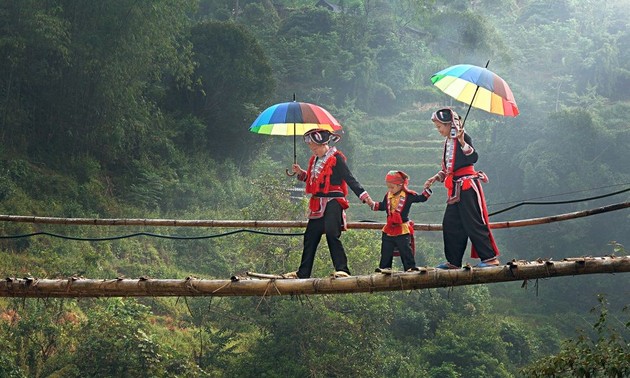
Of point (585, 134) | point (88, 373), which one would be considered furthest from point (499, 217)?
point (88, 373)

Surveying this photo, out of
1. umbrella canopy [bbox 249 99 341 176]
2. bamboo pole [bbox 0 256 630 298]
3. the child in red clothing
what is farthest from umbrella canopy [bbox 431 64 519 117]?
bamboo pole [bbox 0 256 630 298]

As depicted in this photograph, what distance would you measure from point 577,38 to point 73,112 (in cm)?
2870

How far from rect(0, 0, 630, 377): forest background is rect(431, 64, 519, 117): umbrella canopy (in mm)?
1548

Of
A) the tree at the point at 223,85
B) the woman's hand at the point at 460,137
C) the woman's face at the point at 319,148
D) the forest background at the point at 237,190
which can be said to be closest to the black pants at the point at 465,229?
the woman's hand at the point at 460,137

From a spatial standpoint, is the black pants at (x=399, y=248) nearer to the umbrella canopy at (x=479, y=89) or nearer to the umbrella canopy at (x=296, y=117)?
the umbrella canopy at (x=296, y=117)

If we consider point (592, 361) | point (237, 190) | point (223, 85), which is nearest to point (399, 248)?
point (592, 361)

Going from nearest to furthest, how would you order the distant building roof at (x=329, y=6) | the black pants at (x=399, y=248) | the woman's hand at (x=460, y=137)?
the woman's hand at (x=460, y=137)
the black pants at (x=399, y=248)
the distant building roof at (x=329, y=6)

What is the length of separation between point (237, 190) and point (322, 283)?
665 inches

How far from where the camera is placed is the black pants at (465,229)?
595cm

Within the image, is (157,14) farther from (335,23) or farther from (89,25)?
(335,23)

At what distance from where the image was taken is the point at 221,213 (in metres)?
20.6

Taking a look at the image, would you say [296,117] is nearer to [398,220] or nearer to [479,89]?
[398,220]

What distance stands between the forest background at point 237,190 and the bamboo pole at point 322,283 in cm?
26

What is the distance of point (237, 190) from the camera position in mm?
22094
